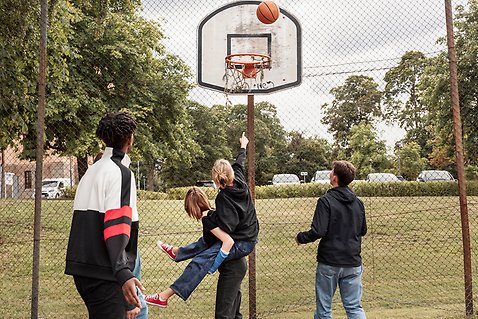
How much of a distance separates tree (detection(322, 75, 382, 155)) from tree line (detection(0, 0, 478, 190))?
0.13 feet

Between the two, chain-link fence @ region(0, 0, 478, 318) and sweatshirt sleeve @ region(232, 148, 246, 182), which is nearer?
sweatshirt sleeve @ region(232, 148, 246, 182)

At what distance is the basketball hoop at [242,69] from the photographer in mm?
7273

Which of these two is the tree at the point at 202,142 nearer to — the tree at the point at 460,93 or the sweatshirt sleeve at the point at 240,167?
the tree at the point at 460,93

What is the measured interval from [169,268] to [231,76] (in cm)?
537

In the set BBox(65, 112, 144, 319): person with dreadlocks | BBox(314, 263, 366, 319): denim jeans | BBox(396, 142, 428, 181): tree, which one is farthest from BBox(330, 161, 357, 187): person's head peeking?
BBox(396, 142, 428, 181): tree

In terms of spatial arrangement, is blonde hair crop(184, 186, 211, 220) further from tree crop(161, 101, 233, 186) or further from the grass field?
tree crop(161, 101, 233, 186)

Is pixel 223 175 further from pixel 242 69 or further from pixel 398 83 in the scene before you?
pixel 398 83

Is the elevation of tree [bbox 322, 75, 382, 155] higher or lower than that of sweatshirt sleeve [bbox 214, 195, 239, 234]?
higher

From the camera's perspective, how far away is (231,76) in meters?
7.32

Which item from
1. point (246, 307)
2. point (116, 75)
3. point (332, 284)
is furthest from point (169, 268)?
point (332, 284)

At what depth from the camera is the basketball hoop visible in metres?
7.27

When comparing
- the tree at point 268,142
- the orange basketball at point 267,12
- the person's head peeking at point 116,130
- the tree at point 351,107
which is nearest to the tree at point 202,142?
the tree at point 268,142

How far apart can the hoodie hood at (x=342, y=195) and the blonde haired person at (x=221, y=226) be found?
728mm

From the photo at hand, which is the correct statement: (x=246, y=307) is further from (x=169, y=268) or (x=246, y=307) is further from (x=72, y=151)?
(x=72, y=151)
